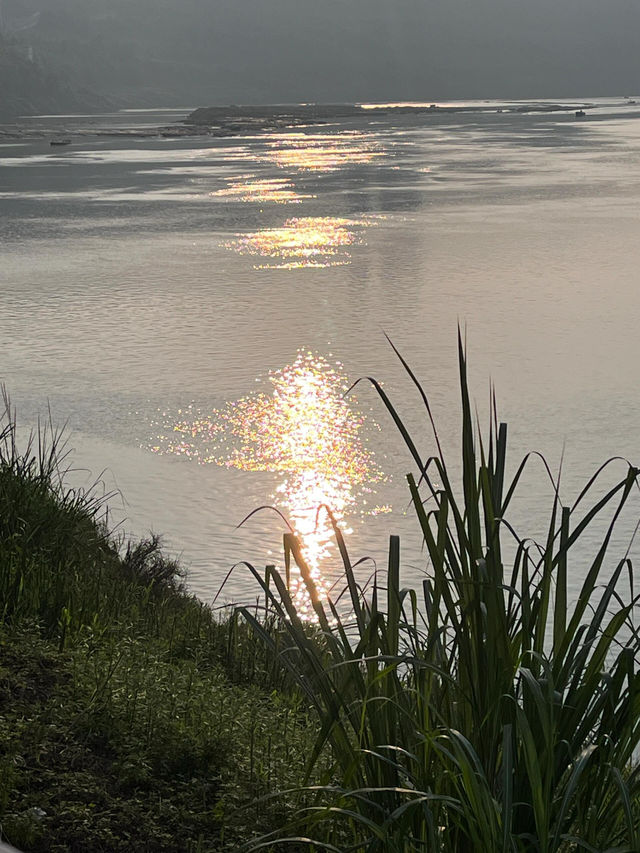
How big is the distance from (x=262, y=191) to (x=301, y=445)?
19.7 meters

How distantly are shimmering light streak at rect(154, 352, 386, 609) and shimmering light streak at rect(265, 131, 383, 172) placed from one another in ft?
81.9

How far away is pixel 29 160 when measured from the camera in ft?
135

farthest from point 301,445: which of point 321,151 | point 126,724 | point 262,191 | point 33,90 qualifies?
point 33,90

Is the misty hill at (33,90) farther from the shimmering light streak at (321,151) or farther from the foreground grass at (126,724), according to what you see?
the foreground grass at (126,724)

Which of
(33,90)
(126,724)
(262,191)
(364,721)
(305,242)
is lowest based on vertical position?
(126,724)

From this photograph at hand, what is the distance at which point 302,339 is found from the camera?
36.8 ft

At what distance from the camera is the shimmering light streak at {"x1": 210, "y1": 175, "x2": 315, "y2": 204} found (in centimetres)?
2502

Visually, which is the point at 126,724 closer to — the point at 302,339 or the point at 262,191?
the point at 302,339

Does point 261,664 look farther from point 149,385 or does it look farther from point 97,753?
point 149,385

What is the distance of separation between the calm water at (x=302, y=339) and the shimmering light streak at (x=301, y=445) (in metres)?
0.02

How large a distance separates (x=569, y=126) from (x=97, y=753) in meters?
61.0

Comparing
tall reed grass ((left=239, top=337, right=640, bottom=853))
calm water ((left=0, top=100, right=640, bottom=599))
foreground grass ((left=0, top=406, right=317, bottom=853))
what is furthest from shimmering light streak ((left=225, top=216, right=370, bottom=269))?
tall reed grass ((left=239, top=337, right=640, bottom=853))

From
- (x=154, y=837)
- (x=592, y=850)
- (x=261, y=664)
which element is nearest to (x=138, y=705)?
(x=154, y=837)

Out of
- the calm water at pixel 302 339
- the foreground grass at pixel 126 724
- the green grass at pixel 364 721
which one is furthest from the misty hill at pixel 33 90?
the green grass at pixel 364 721
